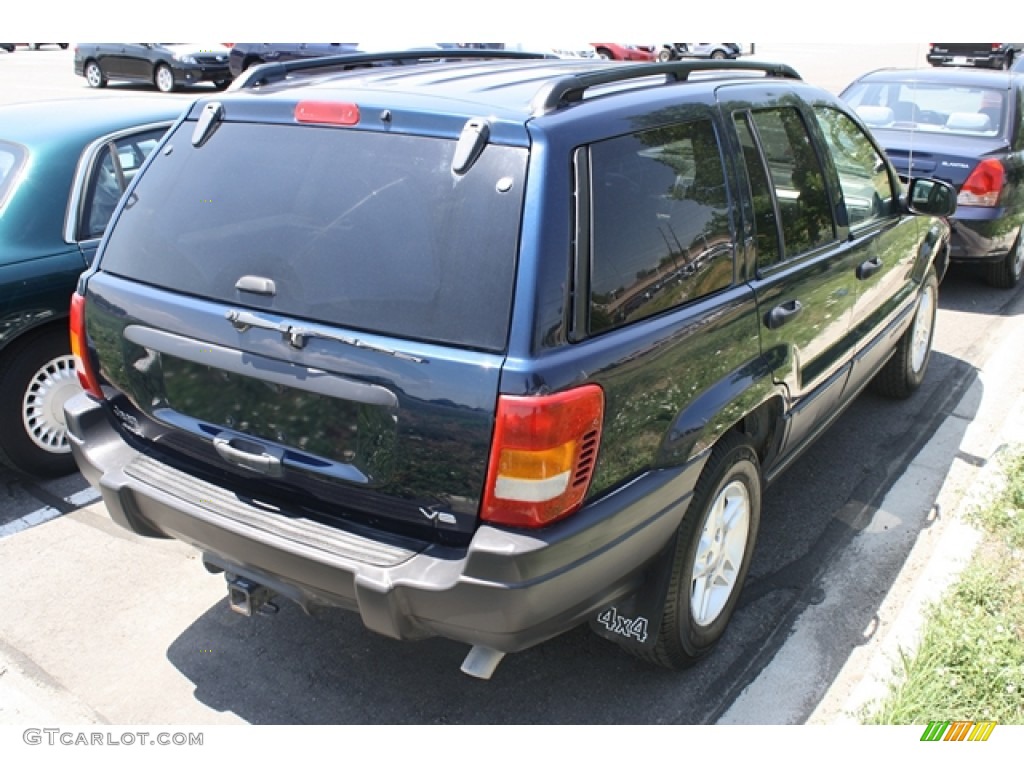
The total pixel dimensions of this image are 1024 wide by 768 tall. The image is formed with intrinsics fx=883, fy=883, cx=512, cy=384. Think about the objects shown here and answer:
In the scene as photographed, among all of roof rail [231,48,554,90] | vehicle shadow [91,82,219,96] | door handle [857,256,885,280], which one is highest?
roof rail [231,48,554,90]

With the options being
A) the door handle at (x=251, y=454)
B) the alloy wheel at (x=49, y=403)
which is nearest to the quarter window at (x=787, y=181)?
the door handle at (x=251, y=454)

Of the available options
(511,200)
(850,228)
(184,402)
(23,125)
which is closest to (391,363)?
(511,200)

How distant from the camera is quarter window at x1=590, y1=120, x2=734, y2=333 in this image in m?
2.42

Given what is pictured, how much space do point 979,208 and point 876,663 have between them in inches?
189

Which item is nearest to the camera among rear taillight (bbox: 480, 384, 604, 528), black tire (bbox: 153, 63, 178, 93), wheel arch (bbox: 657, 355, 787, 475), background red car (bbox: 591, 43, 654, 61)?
rear taillight (bbox: 480, 384, 604, 528)

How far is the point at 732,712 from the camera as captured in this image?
9.55 feet

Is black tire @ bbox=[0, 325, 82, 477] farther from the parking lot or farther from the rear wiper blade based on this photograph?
the rear wiper blade

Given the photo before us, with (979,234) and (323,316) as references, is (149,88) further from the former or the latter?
(323,316)

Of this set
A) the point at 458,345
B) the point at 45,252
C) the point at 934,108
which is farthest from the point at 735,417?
the point at 934,108

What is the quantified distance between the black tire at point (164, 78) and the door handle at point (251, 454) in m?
18.9

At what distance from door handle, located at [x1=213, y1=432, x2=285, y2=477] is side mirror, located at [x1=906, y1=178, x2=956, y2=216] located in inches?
137

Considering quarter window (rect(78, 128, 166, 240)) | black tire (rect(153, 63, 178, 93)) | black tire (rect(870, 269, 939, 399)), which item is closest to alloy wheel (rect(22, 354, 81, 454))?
quarter window (rect(78, 128, 166, 240))

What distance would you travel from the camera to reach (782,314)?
124 inches

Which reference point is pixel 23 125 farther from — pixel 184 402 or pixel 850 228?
pixel 850 228
